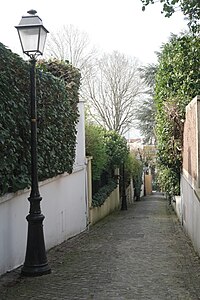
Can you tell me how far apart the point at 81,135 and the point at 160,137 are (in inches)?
146

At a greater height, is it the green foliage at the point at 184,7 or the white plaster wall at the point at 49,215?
the green foliage at the point at 184,7

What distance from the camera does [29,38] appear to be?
7805 mm

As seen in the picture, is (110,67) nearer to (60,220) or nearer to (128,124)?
(128,124)

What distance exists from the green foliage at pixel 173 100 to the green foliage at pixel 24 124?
5.36 m

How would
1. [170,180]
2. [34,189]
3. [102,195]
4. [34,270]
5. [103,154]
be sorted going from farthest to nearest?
1. [102,195]
2. [103,154]
3. [170,180]
4. [34,189]
5. [34,270]

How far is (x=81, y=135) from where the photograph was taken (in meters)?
15.8

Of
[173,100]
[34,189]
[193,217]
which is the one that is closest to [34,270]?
[34,189]

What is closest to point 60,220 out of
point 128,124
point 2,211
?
point 2,211

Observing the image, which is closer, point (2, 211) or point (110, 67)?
point (2, 211)

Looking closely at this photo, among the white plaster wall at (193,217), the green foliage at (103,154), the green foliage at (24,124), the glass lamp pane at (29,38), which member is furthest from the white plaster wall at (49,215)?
the green foliage at (103,154)

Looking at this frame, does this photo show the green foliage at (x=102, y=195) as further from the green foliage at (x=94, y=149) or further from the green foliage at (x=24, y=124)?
the green foliage at (x=24, y=124)

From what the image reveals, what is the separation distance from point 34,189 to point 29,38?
2417 millimetres

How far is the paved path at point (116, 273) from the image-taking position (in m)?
6.40

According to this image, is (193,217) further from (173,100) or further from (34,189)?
(173,100)
